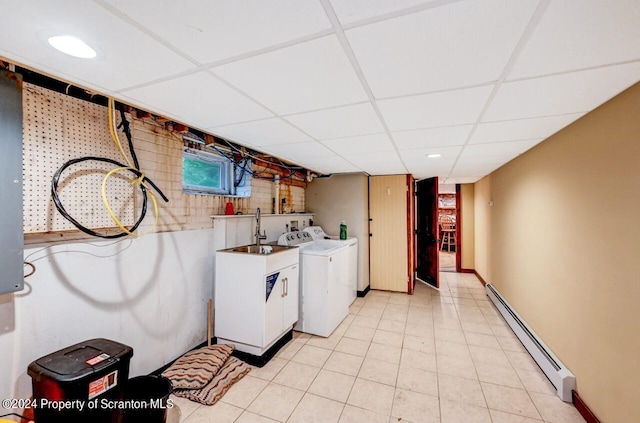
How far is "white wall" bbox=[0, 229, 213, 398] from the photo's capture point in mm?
1585

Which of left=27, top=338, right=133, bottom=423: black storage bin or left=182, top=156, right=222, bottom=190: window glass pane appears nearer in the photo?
left=27, top=338, right=133, bottom=423: black storage bin

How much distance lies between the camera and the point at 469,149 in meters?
3.00

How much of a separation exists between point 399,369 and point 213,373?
1771 mm

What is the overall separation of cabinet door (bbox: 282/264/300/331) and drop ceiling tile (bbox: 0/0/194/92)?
2.20 meters

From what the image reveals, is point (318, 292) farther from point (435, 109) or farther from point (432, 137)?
point (435, 109)

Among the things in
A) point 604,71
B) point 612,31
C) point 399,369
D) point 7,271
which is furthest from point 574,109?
point 7,271

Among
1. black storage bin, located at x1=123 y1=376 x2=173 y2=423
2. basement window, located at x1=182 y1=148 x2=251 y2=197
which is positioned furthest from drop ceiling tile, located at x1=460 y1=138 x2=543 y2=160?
black storage bin, located at x1=123 y1=376 x2=173 y2=423

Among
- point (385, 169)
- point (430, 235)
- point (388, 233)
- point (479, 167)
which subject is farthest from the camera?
point (430, 235)

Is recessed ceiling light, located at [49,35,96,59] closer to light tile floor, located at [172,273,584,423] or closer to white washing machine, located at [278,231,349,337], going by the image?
light tile floor, located at [172,273,584,423]

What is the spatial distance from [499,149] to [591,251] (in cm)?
148

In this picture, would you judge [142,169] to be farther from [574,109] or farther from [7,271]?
[574,109]

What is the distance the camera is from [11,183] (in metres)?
1.43

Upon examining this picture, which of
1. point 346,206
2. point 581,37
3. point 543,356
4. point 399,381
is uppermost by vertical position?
point 581,37

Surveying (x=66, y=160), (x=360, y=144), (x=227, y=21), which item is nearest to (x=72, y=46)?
(x=227, y=21)
